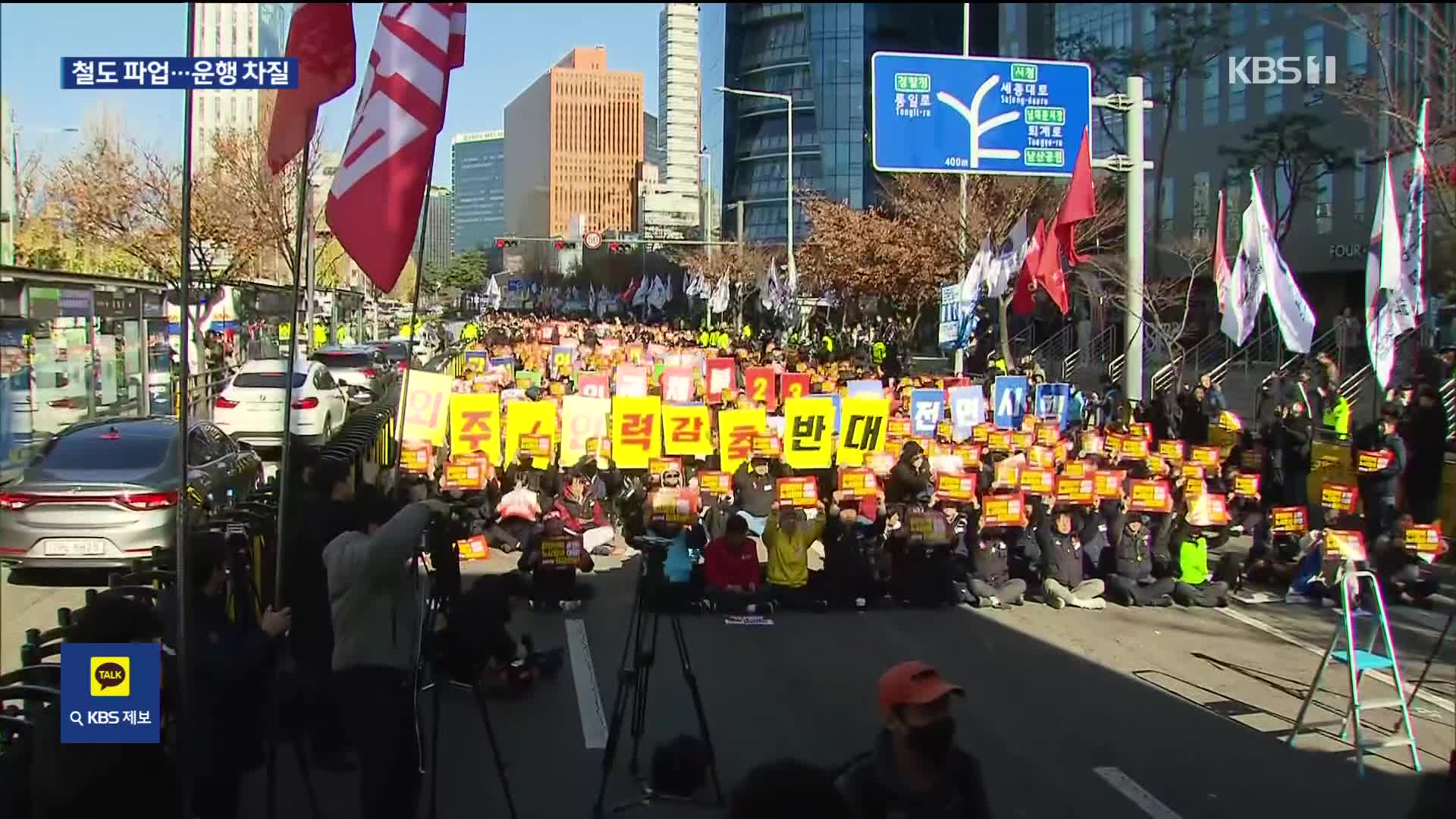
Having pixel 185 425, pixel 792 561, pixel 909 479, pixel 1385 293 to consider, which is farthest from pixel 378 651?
pixel 1385 293

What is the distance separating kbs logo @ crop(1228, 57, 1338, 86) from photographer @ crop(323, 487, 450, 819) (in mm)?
32725

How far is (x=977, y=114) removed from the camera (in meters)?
17.3

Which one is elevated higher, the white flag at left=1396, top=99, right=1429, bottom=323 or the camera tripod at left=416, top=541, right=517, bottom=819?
the white flag at left=1396, top=99, right=1429, bottom=323

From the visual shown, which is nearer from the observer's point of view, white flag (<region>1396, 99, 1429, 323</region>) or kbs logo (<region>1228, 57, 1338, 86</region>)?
white flag (<region>1396, 99, 1429, 323</region>)

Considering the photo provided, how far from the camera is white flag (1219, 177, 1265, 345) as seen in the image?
17531 mm

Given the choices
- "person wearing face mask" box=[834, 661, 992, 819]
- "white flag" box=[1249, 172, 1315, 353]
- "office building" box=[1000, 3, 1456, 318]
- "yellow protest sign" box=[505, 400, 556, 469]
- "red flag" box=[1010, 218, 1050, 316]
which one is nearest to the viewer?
"person wearing face mask" box=[834, 661, 992, 819]

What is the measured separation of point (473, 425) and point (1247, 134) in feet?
92.6

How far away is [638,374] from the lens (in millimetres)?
19719

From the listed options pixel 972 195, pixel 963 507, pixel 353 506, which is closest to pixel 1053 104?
pixel 963 507

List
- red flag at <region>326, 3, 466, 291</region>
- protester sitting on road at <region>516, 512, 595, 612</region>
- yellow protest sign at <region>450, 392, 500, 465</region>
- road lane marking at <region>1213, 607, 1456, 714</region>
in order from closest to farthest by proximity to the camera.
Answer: red flag at <region>326, 3, 466, 291</region>
road lane marking at <region>1213, 607, 1456, 714</region>
protester sitting on road at <region>516, 512, 595, 612</region>
yellow protest sign at <region>450, 392, 500, 465</region>
